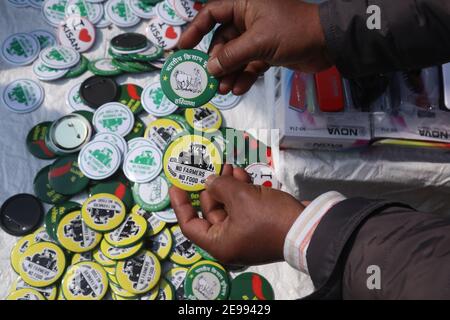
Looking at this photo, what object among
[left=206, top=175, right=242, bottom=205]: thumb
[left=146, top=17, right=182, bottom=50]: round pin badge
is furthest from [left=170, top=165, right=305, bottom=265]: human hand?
[left=146, top=17, right=182, bottom=50]: round pin badge

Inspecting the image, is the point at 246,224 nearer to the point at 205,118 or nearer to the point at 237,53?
the point at 237,53

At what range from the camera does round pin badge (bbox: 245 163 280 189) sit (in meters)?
1.24

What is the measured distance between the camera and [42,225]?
50.4 inches

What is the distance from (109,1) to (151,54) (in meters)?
0.38

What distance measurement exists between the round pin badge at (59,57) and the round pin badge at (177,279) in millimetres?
874

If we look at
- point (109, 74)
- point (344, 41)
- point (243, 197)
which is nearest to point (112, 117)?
point (109, 74)

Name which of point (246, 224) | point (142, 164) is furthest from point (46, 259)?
point (246, 224)

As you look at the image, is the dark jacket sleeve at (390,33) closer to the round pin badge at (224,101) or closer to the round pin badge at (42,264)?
the round pin badge at (224,101)

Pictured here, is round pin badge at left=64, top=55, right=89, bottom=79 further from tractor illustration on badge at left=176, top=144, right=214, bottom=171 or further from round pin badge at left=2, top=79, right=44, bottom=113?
tractor illustration on badge at left=176, top=144, right=214, bottom=171

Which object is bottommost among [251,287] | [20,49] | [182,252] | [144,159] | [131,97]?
[251,287]

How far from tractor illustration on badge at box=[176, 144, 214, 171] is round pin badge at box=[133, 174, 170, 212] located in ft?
0.40

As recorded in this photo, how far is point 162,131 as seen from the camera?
1369mm

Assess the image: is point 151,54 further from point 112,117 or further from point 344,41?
point 344,41

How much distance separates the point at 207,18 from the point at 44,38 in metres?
0.89
